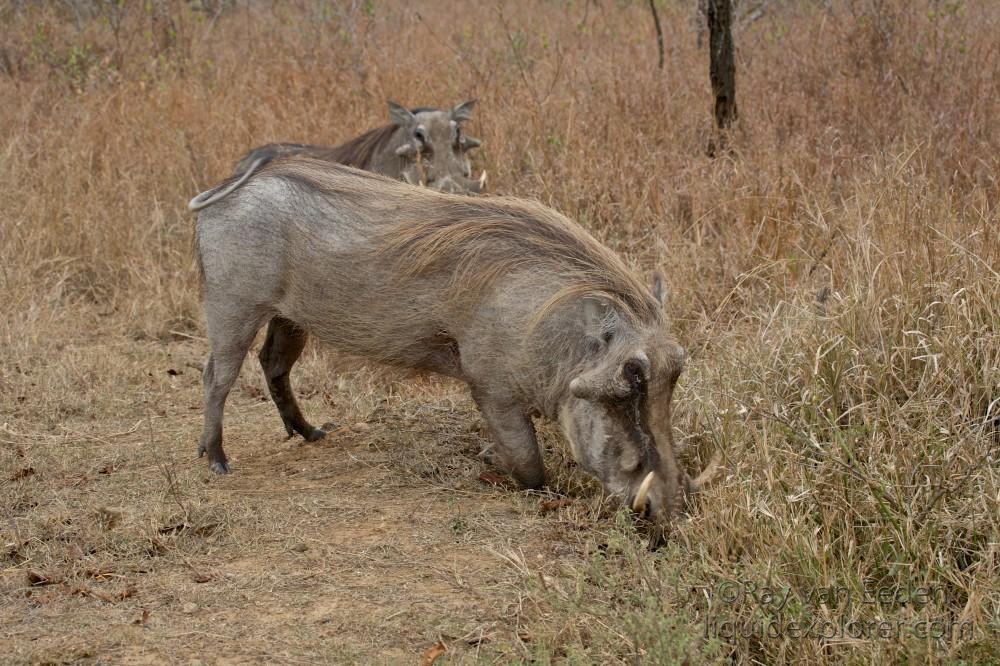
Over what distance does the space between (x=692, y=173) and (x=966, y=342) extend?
2148 mm

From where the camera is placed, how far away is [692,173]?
5.30m

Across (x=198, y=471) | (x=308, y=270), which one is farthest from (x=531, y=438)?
(x=198, y=471)

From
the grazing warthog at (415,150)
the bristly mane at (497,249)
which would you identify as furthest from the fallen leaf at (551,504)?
the grazing warthog at (415,150)

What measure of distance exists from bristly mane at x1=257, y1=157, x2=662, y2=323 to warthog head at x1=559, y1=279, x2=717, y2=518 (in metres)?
0.08

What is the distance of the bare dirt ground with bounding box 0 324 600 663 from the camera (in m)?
2.74

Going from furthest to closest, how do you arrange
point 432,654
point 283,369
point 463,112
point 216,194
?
point 463,112 < point 283,369 < point 216,194 < point 432,654

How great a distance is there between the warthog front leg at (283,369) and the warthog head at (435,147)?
1530mm

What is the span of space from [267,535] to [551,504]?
2.73ft

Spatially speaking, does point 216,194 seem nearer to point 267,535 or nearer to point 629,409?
point 267,535

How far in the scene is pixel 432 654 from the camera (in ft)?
8.66

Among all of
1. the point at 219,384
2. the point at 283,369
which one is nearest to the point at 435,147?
the point at 283,369

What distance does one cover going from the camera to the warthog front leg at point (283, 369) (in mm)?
4207

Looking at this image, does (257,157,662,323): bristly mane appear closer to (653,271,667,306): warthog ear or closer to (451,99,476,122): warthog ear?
(653,271,667,306): warthog ear

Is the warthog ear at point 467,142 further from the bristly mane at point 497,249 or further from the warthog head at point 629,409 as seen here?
the warthog head at point 629,409
